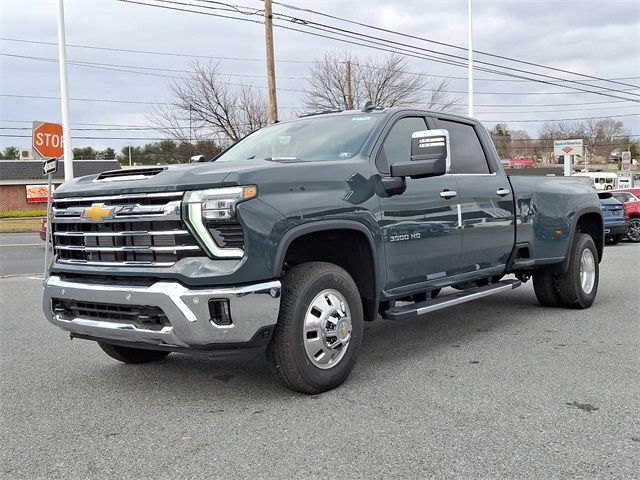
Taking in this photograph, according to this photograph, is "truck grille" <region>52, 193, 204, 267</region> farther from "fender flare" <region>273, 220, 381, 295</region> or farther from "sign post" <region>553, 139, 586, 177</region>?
"sign post" <region>553, 139, 586, 177</region>

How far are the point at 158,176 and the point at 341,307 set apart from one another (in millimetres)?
1491

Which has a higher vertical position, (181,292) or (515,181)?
(515,181)

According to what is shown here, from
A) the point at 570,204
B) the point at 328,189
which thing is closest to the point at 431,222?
the point at 328,189

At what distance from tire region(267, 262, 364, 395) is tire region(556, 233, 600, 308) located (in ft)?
12.0

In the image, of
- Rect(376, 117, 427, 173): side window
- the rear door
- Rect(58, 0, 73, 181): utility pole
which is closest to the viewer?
Rect(376, 117, 427, 173): side window

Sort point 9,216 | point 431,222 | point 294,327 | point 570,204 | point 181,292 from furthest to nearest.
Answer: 1. point 9,216
2. point 570,204
3. point 431,222
4. point 294,327
5. point 181,292

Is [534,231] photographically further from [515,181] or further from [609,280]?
[609,280]

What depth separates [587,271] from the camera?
24.7ft

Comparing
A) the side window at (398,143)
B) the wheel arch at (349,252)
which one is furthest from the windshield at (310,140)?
the wheel arch at (349,252)

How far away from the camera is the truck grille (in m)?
3.84

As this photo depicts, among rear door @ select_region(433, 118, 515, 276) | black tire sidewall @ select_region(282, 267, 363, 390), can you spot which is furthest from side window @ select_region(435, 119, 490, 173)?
black tire sidewall @ select_region(282, 267, 363, 390)

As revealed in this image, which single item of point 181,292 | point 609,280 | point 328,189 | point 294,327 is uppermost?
point 328,189

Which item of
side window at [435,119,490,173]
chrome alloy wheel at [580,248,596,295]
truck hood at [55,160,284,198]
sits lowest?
chrome alloy wheel at [580,248,596,295]

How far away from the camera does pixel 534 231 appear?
659cm
